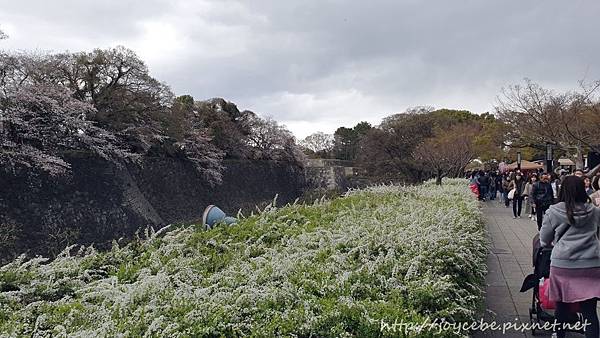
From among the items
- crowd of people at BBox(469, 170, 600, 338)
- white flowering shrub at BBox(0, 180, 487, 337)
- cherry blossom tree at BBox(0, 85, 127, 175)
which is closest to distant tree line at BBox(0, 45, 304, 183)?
cherry blossom tree at BBox(0, 85, 127, 175)

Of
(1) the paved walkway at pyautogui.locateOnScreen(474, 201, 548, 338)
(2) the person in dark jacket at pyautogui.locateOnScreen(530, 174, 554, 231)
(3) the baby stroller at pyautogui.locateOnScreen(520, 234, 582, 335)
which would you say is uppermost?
(2) the person in dark jacket at pyautogui.locateOnScreen(530, 174, 554, 231)

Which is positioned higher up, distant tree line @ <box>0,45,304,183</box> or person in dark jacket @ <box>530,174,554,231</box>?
distant tree line @ <box>0,45,304,183</box>

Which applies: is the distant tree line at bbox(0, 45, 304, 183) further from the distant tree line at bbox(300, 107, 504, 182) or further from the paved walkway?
the distant tree line at bbox(300, 107, 504, 182)

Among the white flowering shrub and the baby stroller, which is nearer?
the white flowering shrub

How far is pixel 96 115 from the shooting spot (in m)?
18.5

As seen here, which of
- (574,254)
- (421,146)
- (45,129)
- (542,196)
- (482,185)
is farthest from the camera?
(421,146)

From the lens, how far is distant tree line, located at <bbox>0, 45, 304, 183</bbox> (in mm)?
14828

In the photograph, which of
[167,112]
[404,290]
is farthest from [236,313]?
[167,112]

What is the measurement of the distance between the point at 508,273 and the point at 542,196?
5.11 metres

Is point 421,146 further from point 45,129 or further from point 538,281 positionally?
point 538,281

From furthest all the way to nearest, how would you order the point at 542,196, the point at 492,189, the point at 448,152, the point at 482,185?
the point at 448,152 → the point at 492,189 → the point at 482,185 → the point at 542,196

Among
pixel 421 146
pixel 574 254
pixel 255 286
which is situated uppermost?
pixel 421 146

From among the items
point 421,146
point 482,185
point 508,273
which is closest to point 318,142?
point 421,146

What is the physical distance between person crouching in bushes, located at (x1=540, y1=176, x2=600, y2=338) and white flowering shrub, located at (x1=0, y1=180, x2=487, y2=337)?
24.4 inches
